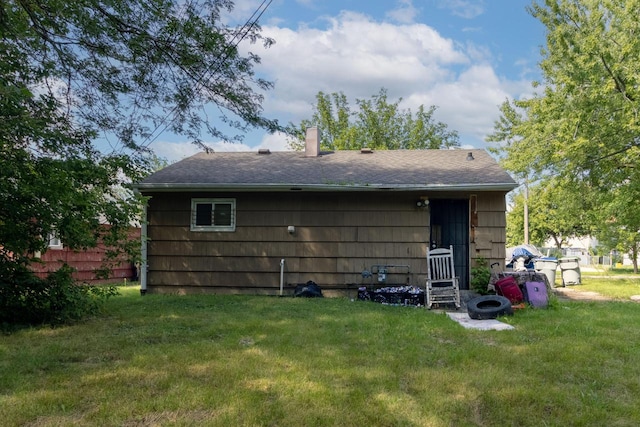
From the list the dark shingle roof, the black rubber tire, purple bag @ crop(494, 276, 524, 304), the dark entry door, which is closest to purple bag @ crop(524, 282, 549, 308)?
purple bag @ crop(494, 276, 524, 304)

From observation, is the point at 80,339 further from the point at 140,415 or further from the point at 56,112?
the point at 56,112

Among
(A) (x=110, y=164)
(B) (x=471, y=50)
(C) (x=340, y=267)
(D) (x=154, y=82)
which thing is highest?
(B) (x=471, y=50)

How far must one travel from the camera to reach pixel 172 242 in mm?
8898

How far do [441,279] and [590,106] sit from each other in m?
7.66

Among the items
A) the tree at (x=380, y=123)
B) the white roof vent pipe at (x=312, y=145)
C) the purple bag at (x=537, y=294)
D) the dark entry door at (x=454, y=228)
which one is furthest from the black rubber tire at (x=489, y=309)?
the tree at (x=380, y=123)

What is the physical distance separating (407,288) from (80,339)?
5171mm

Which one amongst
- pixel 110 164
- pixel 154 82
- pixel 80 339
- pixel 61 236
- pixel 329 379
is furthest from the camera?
pixel 154 82

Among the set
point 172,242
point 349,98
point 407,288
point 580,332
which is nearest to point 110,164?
point 172,242

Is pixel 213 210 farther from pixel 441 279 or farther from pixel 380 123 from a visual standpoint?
pixel 380 123

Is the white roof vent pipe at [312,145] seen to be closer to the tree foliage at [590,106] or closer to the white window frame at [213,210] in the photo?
the white window frame at [213,210]

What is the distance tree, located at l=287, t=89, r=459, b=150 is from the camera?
24266 mm

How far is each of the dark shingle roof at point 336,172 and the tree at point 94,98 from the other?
1.70 metres

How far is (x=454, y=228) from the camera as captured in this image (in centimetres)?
879

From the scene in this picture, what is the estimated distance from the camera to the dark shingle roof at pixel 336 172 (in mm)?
8250
